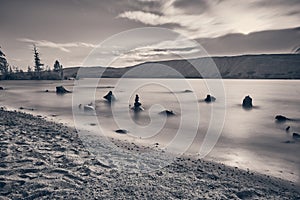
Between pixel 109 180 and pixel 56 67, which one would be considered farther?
pixel 56 67

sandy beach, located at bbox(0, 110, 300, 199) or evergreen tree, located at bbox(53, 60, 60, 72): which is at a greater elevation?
evergreen tree, located at bbox(53, 60, 60, 72)

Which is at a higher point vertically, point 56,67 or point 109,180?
point 56,67

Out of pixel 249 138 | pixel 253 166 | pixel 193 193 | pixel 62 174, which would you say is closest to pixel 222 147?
pixel 253 166

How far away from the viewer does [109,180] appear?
22.9ft

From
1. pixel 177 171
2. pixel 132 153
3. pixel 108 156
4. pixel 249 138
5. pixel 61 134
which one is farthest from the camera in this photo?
pixel 249 138

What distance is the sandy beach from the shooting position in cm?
616

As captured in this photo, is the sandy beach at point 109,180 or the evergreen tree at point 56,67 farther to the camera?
the evergreen tree at point 56,67

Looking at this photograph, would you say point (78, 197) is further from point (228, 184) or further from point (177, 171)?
point (228, 184)

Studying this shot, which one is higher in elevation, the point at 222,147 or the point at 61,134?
the point at 61,134

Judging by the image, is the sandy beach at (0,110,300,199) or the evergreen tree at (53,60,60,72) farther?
the evergreen tree at (53,60,60,72)

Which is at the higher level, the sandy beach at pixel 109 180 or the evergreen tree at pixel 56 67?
the evergreen tree at pixel 56 67

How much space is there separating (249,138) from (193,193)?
1159 centimetres

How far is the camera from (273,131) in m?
18.3

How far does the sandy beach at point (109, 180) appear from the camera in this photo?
6.16m
